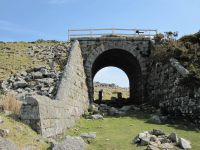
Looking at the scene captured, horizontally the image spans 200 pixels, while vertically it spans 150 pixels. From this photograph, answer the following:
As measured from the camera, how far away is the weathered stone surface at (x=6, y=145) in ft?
31.6

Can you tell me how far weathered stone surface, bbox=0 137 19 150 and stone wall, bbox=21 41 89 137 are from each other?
2.23m

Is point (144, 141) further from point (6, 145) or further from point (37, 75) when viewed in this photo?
point (37, 75)

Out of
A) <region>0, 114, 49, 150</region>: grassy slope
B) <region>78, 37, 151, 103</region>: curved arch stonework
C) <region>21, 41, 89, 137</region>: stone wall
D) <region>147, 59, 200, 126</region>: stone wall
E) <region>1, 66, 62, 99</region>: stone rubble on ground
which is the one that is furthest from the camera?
<region>78, 37, 151, 103</region>: curved arch stonework

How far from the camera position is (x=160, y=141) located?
13539 millimetres

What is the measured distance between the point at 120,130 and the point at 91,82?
1197cm

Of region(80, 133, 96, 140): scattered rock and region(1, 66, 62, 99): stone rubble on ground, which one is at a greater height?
region(1, 66, 62, 99): stone rubble on ground

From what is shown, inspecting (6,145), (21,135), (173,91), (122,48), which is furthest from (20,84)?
(6,145)

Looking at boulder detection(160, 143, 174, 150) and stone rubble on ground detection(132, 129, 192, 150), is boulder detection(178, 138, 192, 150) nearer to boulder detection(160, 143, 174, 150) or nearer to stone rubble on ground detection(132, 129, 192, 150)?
stone rubble on ground detection(132, 129, 192, 150)

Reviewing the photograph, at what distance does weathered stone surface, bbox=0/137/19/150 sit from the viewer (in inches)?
379

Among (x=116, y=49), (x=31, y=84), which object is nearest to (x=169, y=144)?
(x=31, y=84)

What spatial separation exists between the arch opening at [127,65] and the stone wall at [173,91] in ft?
5.64

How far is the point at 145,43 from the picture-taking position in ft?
100

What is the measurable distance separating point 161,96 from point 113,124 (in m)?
7.17

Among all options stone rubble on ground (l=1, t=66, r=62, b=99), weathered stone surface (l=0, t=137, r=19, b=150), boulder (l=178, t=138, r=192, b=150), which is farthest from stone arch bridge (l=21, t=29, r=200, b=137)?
boulder (l=178, t=138, r=192, b=150)
